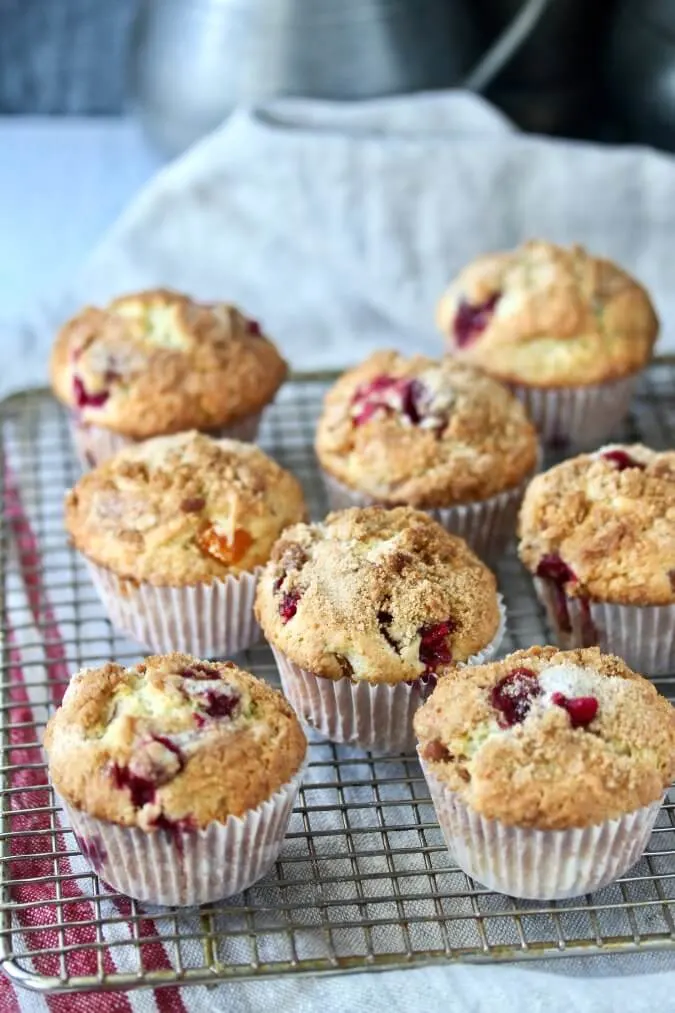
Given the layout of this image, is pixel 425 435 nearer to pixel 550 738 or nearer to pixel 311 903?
pixel 550 738

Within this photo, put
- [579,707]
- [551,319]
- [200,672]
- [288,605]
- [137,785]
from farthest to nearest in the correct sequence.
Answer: [551,319] → [288,605] → [200,672] → [579,707] → [137,785]

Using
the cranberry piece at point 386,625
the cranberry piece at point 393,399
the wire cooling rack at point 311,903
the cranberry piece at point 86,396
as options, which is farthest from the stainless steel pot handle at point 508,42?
the cranberry piece at point 386,625

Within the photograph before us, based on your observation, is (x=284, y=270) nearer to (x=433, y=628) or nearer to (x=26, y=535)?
(x=26, y=535)

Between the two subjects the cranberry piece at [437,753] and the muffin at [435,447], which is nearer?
the cranberry piece at [437,753]

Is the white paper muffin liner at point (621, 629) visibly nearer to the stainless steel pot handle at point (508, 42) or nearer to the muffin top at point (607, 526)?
the muffin top at point (607, 526)

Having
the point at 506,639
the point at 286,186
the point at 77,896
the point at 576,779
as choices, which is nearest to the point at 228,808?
the point at 77,896

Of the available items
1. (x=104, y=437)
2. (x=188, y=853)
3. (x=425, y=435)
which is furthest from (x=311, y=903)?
(x=104, y=437)

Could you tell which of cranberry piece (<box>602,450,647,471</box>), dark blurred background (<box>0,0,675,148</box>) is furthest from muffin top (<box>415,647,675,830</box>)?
dark blurred background (<box>0,0,675,148</box>)
